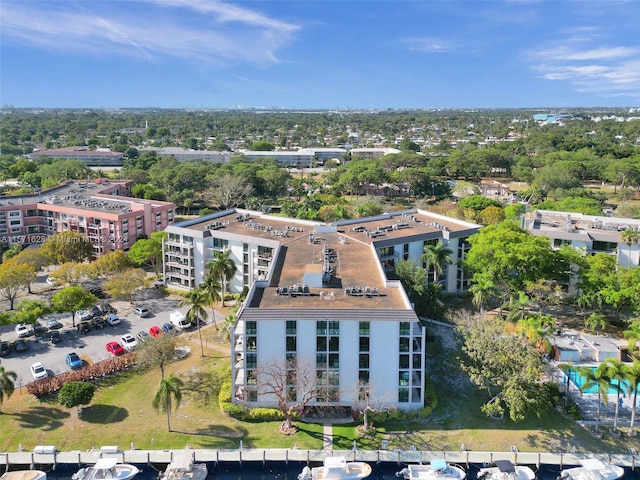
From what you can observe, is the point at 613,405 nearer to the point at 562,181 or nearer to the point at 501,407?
the point at 501,407

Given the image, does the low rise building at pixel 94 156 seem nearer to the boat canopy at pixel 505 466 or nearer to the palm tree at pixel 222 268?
the palm tree at pixel 222 268

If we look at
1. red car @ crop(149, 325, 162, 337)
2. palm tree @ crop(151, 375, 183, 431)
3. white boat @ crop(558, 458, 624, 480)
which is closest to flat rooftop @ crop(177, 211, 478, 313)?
palm tree @ crop(151, 375, 183, 431)

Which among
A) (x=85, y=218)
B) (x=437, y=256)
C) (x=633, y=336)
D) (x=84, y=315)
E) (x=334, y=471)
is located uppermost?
(x=85, y=218)

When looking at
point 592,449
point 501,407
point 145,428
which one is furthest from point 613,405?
point 145,428

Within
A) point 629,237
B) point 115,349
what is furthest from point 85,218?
point 629,237

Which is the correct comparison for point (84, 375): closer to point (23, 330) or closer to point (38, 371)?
point (38, 371)

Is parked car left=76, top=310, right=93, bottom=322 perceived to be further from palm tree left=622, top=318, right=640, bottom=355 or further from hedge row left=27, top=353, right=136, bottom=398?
palm tree left=622, top=318, right=640, bottom=355

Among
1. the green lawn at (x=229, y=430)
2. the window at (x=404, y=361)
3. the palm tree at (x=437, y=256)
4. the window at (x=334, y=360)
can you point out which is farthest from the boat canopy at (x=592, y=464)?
the palm tree at (x=437, y=256)
